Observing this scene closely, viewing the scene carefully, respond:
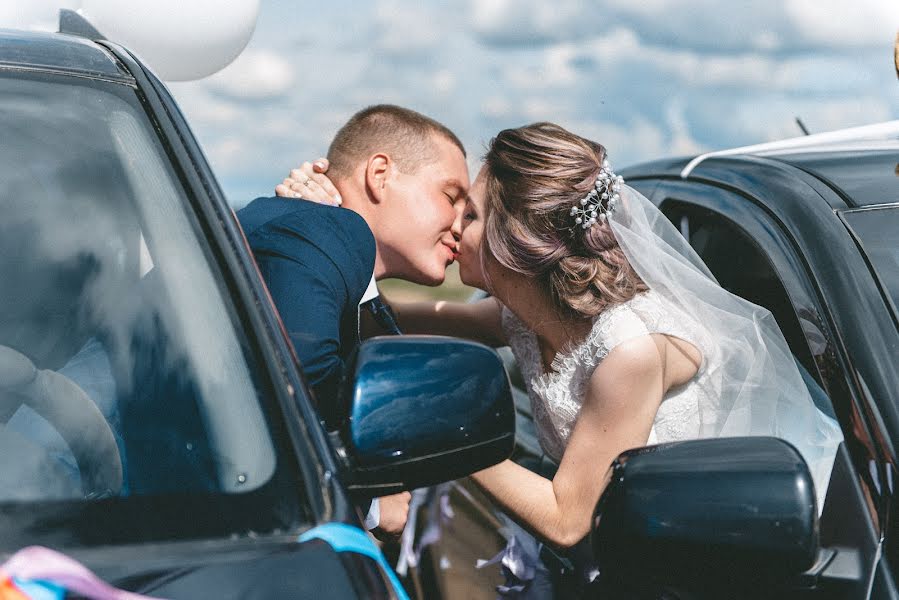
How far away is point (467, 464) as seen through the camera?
1408 millimetres

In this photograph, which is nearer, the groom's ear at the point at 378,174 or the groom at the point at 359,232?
the groom at the point at 359,232

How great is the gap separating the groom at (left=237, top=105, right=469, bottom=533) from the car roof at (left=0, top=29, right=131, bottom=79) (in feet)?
2.12

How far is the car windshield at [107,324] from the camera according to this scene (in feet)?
4.02

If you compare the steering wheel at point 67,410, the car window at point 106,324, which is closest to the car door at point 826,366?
the car window at point 106,324

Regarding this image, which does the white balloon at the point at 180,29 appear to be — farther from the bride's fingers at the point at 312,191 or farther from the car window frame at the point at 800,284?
the car window frame at the point at 800,284

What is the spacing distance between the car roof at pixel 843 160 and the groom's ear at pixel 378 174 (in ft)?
2.60

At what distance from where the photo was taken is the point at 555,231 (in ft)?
8.38

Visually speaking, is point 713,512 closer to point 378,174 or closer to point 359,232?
point 359,232

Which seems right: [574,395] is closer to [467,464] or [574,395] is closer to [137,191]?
[467,464]

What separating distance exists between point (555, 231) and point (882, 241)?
0.84 metres

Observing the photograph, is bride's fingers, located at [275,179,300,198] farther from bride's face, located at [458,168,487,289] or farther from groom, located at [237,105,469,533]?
bride's face, located at [458,168,487,289]

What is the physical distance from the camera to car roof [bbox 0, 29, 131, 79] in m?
1.58

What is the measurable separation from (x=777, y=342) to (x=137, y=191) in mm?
1533

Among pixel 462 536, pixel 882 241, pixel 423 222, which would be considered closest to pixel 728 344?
pixel 882 241
